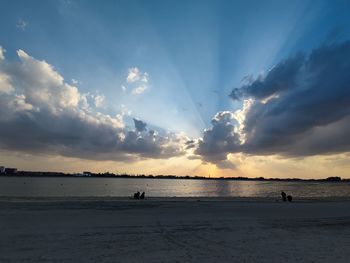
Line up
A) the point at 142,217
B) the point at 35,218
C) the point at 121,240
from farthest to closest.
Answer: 1. the point at 142,217
2. the point at 35,218
3. the point at 121,240

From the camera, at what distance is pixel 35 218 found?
19.1 m

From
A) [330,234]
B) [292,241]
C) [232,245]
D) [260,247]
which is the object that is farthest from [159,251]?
[330,234]

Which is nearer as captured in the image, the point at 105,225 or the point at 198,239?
the point at 198,239

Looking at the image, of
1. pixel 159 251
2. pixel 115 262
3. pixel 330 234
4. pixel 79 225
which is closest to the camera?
pixel 115 262

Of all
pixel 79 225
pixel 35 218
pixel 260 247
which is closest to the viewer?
pixel 260 247

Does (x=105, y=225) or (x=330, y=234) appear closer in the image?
(x=330, y=234)

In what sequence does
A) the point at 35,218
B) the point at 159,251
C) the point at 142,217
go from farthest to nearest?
1. the point at 142,217
2. the point at 35,218
3. the point at 159,251

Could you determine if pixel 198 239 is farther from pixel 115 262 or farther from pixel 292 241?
pixel 115 262

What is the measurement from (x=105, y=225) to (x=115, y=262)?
7.34m

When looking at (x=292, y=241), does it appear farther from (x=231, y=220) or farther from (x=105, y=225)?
(x=105, y=225)

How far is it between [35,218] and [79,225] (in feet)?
12.9

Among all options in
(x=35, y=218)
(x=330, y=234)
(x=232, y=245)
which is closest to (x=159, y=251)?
(x=232, y=245)

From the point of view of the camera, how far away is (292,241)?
1361cm

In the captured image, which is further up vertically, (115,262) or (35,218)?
(35,218)
